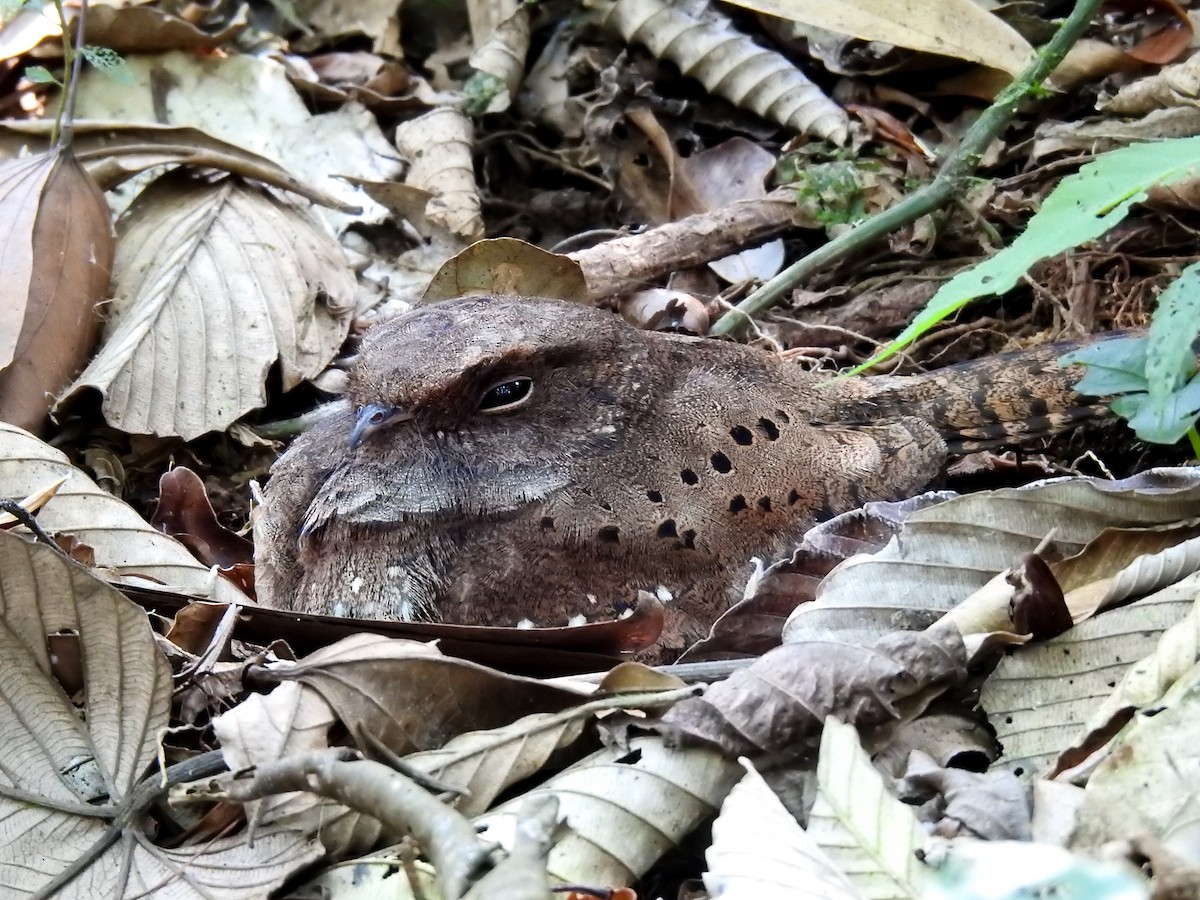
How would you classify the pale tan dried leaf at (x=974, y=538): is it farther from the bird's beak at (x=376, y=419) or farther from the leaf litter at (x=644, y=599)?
the bird's beak at (x=376, y=419)

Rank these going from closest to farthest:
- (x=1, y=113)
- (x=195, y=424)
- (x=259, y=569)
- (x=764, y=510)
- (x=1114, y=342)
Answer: (x=1114, y=342)
(x=764, y=510)
(x=259, y=569)
(x=195, y=424)
(x=1, y=113)

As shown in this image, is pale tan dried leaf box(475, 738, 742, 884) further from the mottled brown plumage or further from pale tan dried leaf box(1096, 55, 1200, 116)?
pale tan dried leaf box(1096, 55, 1200, 116)

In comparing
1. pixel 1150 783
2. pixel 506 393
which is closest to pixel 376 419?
pixel 506 393

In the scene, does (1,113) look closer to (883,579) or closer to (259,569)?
(259,569)

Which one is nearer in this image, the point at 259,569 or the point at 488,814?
the point at 488,814

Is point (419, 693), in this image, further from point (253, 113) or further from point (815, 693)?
point (253, 113)

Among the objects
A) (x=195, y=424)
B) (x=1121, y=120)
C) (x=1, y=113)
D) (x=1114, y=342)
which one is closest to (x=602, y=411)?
(x=1114, y=342)

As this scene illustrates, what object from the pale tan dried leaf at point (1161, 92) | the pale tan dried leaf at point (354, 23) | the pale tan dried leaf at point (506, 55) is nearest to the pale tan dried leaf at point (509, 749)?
the pale tan dried leaf at point (1161, 92)
